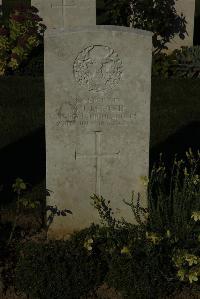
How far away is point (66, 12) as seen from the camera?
35.9 feet

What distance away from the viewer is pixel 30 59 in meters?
10.7

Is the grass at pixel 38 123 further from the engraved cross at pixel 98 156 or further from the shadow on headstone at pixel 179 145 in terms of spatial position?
the engraved cross at pixel 98 156

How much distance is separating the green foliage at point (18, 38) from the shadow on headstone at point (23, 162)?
253 centimetres

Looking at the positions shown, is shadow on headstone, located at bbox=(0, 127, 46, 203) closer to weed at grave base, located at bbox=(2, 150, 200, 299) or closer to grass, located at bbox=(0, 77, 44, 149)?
grass, located at bbox=(0, 77, 44, 149)

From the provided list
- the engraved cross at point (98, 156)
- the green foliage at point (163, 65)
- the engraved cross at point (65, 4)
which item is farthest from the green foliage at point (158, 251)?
the engraved cross at point (65, 4)

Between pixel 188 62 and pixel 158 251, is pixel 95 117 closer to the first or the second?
A: pixel 158 251

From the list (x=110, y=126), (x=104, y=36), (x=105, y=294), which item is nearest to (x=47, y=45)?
(x=104, y=36)

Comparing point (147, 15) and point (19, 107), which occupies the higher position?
point (147, 15)

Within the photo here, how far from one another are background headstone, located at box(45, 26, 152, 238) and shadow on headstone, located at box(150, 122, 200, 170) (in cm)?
182

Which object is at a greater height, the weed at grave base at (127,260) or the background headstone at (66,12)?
the background headstone at (66,12)

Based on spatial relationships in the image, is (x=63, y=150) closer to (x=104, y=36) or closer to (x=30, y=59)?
(x=104, y=36)

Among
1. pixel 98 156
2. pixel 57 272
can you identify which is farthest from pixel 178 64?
pixel 57 272

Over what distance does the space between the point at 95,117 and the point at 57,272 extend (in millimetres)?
1369

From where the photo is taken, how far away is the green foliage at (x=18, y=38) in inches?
408
